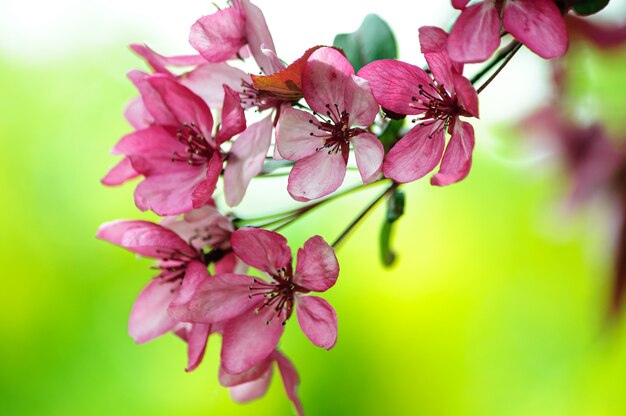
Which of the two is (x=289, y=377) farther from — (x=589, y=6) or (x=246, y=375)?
(x=589, y=6)

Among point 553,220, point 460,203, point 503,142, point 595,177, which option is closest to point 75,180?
point 460,203

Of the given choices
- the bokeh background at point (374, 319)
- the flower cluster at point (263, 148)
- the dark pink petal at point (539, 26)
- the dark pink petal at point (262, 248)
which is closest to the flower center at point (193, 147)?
the flower cluster at point (263, 148)

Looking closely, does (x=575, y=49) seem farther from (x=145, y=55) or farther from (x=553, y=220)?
(x=145, y=55)

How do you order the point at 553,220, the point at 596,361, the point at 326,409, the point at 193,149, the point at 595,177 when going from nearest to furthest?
the point at 193,149 < the point at 595,177 < the point at 553,220 < the point at 596,361 < the point at 326,409

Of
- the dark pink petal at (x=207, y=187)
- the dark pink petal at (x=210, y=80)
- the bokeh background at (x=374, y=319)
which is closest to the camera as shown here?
the dark pink petal at (x=207, y=187)

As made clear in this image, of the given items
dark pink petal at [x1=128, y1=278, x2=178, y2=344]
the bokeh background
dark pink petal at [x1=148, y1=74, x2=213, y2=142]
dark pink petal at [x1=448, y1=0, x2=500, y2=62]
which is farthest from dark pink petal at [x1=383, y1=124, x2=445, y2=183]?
the bokeh background

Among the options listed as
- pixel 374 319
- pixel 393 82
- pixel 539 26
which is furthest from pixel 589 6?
pixel 374 319

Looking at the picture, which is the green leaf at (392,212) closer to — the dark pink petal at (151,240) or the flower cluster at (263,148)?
the flower cluster at (263,148)

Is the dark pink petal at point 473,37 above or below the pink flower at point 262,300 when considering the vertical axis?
above
